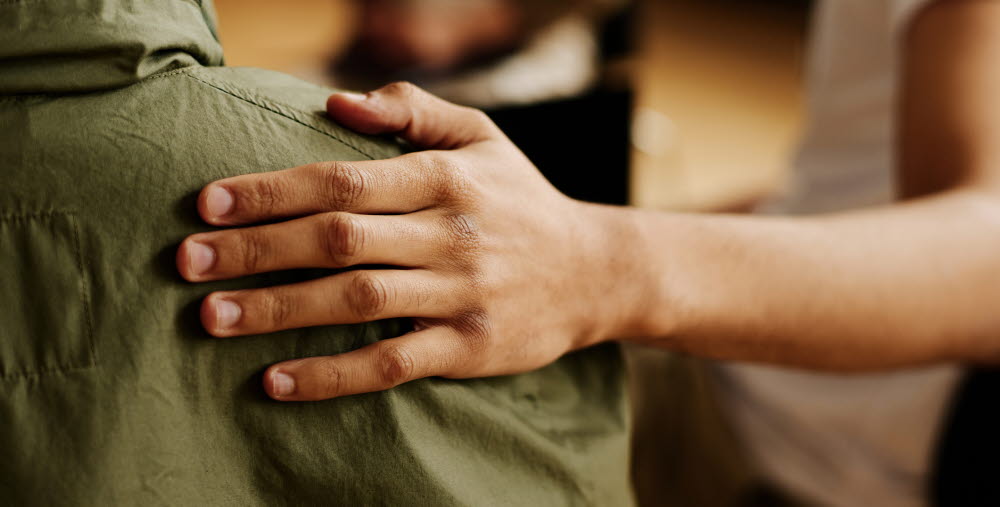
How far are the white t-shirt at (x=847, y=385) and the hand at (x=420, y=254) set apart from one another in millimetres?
566

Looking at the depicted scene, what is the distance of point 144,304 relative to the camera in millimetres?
413

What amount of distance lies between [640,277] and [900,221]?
11.8 inches

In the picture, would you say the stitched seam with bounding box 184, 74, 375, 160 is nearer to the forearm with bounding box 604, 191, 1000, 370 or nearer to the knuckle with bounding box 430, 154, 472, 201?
the knuckle with bounding box 430, 154, 472, 201

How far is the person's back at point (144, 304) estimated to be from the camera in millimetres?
406

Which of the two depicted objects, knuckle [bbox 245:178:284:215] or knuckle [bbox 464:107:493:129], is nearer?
knuckle [bbox 245:178:284:215]

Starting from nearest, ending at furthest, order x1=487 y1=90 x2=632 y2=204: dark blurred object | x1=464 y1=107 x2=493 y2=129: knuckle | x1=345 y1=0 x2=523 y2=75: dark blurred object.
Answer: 1. x1=464 y1=107 x2=493 y2=129: knuckle
2. x1=487 y1=90 x2=632 y2=204: dark blurred object
3. x1=345 y1=0 x2=523 y2=75: dark blurred object

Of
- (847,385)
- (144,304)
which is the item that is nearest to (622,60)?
(847,385)

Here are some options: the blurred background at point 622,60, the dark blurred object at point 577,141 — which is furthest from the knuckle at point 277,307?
the blurred background at point 622,60

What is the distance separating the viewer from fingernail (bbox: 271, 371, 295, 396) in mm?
434

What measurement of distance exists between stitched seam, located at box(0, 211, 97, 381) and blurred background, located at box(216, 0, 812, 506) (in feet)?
1.47

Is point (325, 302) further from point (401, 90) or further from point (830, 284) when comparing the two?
point (830, 284)

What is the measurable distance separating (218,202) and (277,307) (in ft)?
0.23

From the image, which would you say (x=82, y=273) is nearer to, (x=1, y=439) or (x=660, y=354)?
(x=1, y=439)

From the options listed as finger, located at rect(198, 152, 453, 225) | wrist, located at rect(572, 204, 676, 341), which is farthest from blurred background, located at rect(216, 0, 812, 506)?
finger, located at rect(198, 152, 453, 225)
